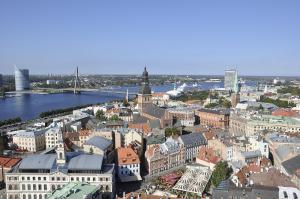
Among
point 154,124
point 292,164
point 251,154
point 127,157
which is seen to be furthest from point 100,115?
point 292,164

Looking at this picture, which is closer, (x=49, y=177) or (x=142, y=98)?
(x=49, y=177)

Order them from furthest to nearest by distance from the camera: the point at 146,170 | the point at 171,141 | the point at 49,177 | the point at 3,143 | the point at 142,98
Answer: the point at 142,98
the point at 3,143
the point at 171,141
the point at 146,170
the point at 49,177

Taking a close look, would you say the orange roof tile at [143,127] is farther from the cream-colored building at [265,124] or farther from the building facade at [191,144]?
the cream-colored building at [265,124]

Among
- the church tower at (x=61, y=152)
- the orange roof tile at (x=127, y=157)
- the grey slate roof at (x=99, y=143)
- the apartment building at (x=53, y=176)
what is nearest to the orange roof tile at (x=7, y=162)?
the apartment building at (x=53, y=176)

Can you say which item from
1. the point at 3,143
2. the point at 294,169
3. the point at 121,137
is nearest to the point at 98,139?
the point at 121,137

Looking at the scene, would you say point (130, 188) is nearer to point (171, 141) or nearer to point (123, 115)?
point (171, 141)
